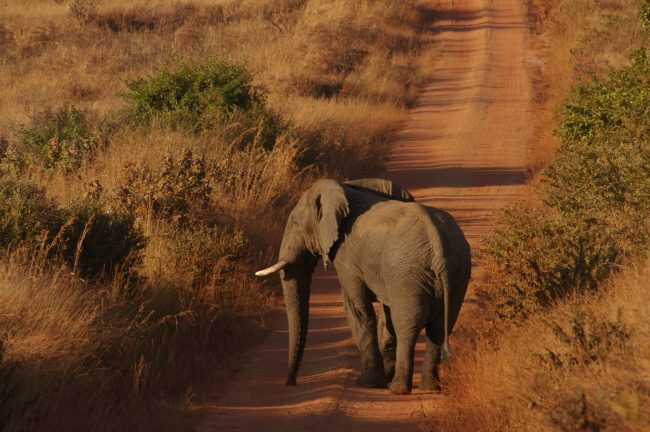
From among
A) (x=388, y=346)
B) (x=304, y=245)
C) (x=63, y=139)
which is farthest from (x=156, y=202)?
(x=388, y=346)

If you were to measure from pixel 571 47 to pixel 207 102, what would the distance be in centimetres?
1248

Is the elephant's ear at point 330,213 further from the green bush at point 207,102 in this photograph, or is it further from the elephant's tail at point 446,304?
the green bush at point 207,102

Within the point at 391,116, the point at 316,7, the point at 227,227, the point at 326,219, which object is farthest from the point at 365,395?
the point at 316,7

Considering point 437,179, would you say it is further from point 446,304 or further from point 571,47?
point 446,304

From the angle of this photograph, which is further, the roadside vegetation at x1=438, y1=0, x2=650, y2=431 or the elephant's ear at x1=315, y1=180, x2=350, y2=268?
the elephant's ear at x1=315, y1=180, x2=350, y2=268

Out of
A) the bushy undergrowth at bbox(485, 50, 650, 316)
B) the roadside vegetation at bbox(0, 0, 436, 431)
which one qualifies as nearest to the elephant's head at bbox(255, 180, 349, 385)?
the roadside vegetation at bbox(0, 0, 436, 431)

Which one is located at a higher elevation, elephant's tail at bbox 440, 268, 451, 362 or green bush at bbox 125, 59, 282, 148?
elephant's tail at bbox 440, 268, 451, 362

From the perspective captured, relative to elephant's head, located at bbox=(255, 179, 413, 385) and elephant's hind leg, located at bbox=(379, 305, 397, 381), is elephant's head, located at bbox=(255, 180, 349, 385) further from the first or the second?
elephant's hind leg, located at bbox=(379, 305, 397, 381)

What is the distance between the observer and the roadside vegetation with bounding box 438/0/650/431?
5.55 m

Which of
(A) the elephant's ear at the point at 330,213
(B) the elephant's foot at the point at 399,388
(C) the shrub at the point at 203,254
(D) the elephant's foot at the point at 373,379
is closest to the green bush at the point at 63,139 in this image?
(C) the shrub at the point at 203,254

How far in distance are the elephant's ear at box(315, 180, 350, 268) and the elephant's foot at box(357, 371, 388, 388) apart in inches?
38.3

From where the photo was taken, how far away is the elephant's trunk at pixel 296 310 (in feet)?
28.4

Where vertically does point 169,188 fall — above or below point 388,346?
below

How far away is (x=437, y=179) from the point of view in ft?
57.3
